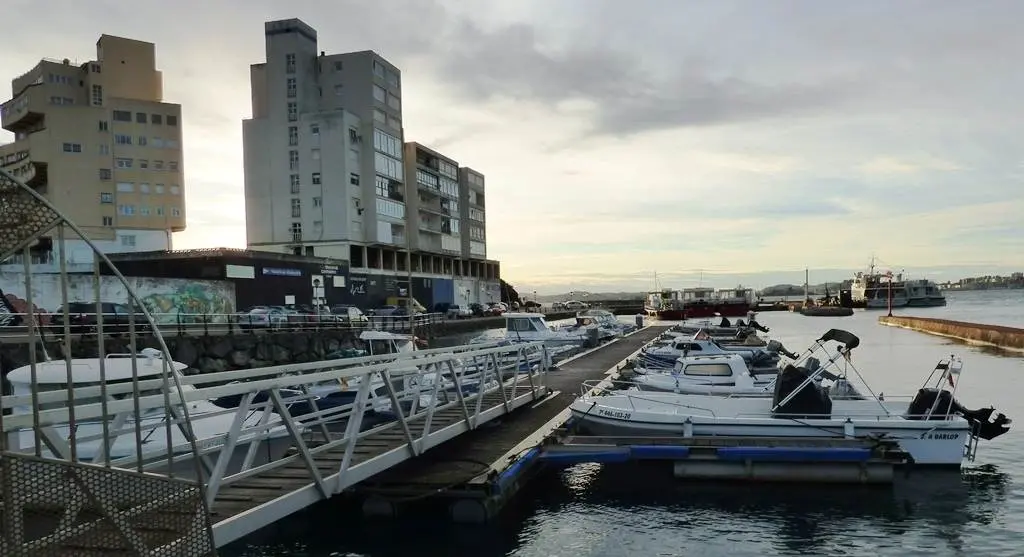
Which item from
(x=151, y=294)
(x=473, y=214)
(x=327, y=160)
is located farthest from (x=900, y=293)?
(x=151, y=294)

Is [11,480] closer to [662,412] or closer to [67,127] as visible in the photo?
[662,412]

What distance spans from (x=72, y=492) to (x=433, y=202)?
96.6m

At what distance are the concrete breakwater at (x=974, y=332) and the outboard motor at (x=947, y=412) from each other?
39.5 metres

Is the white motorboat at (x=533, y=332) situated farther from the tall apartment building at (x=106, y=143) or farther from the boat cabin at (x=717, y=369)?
the tall apartment building at (x=106, y=143)

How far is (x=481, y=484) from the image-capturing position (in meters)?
12.7

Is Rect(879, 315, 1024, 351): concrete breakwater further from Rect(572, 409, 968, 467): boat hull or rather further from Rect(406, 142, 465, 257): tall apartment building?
Rect(406, 142, 465, 257): tall apartment building

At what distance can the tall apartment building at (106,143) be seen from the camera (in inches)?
3147

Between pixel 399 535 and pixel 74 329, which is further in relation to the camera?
pixel 74 329

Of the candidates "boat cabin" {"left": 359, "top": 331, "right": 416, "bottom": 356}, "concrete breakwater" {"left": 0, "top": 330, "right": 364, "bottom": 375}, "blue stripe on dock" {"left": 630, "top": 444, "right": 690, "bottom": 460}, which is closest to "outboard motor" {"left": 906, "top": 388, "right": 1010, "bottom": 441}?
"blue stripe on dock" {"left": 630, "top": 444, "right": 690, "bottom": 460}

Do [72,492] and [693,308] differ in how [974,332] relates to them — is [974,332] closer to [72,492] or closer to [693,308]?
[693,308]

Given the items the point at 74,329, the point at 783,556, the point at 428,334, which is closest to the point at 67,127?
the point at 428,334

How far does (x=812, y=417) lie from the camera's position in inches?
650

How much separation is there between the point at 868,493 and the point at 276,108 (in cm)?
7899

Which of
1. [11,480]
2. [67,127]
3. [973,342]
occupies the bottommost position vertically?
[973,342]
